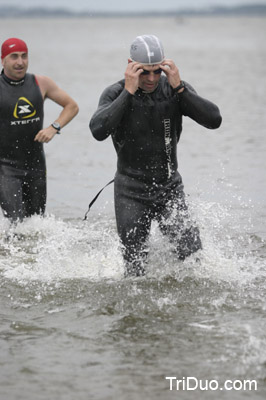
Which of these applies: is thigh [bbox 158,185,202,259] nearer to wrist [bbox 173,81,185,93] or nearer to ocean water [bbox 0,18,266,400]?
ocean water [bbox 0,18,266,400]

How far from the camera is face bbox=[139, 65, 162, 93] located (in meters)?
6.04

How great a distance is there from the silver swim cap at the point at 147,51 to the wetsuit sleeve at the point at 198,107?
1.13 ft

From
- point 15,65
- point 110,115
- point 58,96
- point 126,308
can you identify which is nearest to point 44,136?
point 58,96

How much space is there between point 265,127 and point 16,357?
45.3ft

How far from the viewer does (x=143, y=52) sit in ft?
19.9

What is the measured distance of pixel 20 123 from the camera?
8.27 m

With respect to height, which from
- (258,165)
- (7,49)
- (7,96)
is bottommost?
(258,165)

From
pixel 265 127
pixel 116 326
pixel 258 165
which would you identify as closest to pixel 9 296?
pixel 116 326

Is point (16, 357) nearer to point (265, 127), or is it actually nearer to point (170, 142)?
point (170, 142)

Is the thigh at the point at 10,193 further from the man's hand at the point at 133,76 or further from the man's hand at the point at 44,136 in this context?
the man's hand at the point at 133,76

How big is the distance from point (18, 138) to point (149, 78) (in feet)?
8.72

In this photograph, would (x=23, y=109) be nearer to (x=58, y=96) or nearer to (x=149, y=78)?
(x=58, y=96)

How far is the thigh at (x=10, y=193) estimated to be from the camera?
27.1 feet

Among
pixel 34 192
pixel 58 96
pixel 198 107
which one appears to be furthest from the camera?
pixel 34 192
